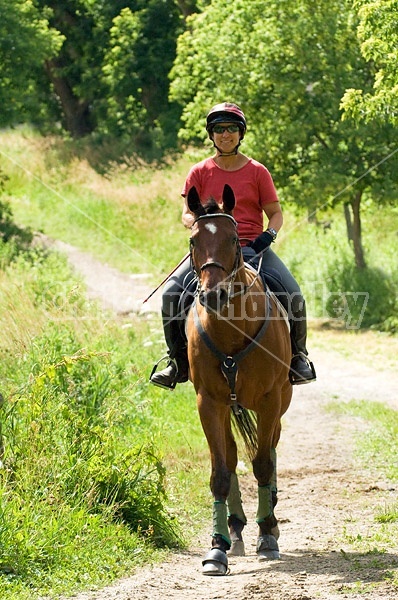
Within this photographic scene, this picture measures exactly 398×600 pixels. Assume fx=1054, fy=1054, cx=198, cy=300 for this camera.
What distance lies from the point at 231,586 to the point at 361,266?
17478 mm

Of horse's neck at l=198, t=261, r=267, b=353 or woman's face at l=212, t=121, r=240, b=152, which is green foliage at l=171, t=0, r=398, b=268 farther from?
horse's neck at l=198, t=261, r=267, b=353

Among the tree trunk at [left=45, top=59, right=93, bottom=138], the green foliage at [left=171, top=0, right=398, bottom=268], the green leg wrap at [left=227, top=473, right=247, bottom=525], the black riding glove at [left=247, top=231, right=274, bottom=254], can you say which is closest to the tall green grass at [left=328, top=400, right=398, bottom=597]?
the green leg wrap at [left=227, top=473, right=247, bottom=525]

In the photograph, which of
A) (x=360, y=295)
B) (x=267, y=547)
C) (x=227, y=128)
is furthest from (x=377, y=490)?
(x=360, y=295)

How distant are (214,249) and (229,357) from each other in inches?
35.3

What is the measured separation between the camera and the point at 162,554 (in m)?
7.25

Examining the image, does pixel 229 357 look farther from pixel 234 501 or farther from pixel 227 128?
pixel 227 128

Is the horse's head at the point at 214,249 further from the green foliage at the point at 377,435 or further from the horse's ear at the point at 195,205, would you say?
the green foliage at the point at 377,435

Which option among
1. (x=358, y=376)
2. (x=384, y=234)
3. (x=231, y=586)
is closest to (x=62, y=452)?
(x=231, y=586)

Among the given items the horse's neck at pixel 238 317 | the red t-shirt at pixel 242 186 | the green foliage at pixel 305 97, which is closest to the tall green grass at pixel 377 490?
the horse's neck at pixel 238 317

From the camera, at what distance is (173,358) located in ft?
27.3

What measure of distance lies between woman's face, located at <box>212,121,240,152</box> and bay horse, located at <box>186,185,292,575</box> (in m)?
0.99

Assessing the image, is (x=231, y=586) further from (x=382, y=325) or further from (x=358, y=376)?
(x=382, y=325)

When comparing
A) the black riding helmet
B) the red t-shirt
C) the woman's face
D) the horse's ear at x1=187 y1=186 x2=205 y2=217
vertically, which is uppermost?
the black riding helmet

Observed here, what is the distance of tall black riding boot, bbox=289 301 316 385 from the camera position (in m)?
8.27
